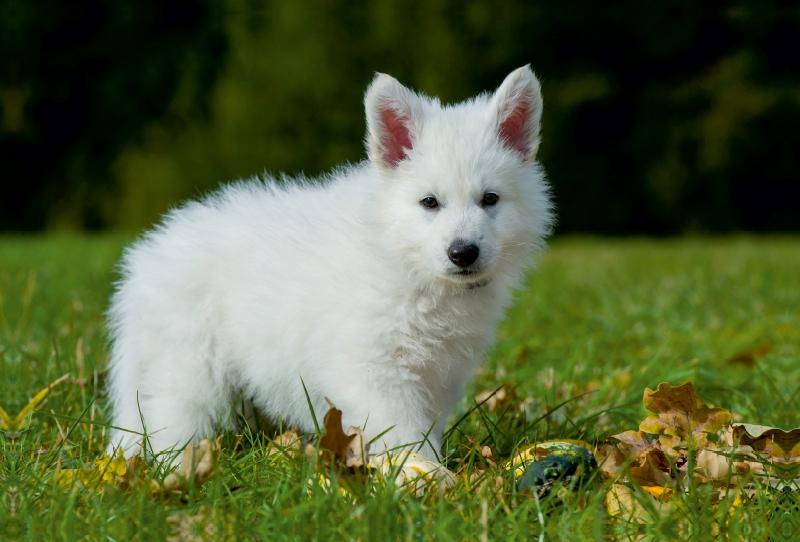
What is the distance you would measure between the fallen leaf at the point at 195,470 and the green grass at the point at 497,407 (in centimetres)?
5

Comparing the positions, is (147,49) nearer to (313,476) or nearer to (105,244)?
(105,244)

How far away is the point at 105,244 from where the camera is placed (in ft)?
37.8

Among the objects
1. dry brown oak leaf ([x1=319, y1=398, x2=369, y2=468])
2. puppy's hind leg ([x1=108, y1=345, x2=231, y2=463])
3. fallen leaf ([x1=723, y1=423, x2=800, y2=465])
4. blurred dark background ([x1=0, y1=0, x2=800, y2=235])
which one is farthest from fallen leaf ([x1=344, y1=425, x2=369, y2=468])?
blurred dark background ([x1=0, y1=0, x2=800, y2=235])

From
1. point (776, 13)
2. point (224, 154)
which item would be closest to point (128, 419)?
point (224, 154)

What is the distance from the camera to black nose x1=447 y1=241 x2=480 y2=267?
8.66ft

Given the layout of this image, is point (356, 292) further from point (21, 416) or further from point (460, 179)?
point (21, 416)

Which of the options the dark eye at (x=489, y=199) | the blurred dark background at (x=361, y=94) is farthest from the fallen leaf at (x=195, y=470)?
the blurred dark background at (x=361, y=94)

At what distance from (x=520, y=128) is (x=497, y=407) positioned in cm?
116

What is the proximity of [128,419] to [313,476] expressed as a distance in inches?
45.0

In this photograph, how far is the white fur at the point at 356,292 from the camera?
106 inches

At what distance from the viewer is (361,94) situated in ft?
52.2

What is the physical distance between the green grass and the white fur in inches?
9.1

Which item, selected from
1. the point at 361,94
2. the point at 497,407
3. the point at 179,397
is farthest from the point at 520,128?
the point at 361,94

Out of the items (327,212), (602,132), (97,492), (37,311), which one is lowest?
(602,132)
